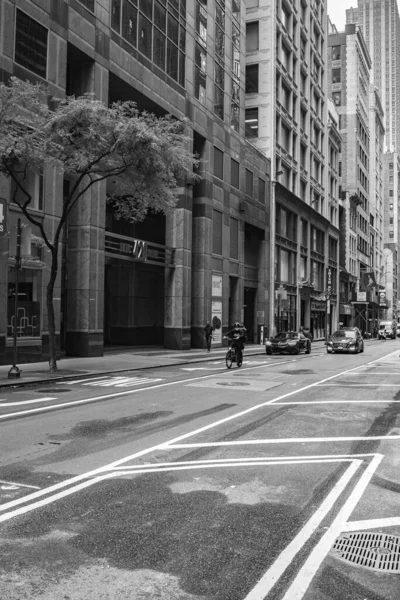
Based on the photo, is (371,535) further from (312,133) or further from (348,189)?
(348,189)

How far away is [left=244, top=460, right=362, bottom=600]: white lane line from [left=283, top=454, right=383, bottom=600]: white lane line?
0.40 ft

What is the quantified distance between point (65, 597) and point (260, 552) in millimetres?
1556

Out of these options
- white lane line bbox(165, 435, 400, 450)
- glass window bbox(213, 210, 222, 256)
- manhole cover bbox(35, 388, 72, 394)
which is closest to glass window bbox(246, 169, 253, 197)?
glass window bbox(213, 210, 222, 256)

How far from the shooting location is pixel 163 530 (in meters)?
4.89

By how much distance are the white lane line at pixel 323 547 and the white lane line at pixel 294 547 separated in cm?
12

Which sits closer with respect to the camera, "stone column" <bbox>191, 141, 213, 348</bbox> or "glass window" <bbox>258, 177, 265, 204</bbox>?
"stone column" <bbox>191, 141, 213, 348</bbox>

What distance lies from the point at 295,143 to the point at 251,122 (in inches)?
339

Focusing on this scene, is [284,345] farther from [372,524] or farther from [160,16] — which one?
[372,524]

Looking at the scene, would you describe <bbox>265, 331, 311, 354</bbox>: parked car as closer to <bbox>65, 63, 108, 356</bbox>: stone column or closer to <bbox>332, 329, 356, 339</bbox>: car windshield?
<bbox>332, 329, 356, 339</bbox>: car windshield

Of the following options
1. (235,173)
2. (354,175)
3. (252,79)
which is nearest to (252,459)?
(235,173)

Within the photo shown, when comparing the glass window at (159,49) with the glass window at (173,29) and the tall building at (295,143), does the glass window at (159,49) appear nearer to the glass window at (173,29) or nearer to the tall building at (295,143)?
the glass window at (173,29)

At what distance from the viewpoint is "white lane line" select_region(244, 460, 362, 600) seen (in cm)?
382

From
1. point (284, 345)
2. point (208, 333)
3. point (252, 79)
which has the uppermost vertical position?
point (252, 79)

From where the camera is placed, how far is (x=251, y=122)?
48562mm
